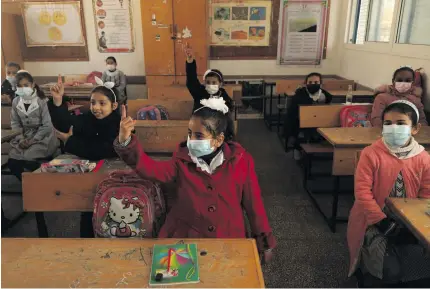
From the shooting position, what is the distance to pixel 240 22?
611 cm

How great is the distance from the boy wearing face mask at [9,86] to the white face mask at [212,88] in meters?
2.57

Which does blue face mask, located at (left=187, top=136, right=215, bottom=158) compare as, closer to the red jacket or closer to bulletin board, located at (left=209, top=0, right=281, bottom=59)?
the red jacket

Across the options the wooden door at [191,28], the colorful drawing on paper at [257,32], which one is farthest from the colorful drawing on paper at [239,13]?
the wooden door at [191,28]

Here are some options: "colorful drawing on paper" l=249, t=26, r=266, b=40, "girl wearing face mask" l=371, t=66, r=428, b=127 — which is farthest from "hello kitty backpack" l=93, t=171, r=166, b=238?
"colorful drawing on paper" l=249, t=26, r=266, b=40

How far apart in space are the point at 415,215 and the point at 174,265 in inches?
40.3

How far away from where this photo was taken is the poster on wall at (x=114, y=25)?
6.10 metres

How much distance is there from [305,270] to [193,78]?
8.20 ft

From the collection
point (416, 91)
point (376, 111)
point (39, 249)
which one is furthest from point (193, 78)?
point (39, 249)

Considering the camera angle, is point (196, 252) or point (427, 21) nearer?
point (196, 252)

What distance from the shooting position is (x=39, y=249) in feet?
3.88

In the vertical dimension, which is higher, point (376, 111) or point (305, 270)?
point (376, 111)

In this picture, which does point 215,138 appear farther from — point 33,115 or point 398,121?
point 33,115

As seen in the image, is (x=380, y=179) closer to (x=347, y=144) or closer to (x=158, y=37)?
(x=347, y=144)

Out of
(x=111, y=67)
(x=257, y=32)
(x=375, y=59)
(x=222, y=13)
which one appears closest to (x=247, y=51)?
(x=257, y=32)
